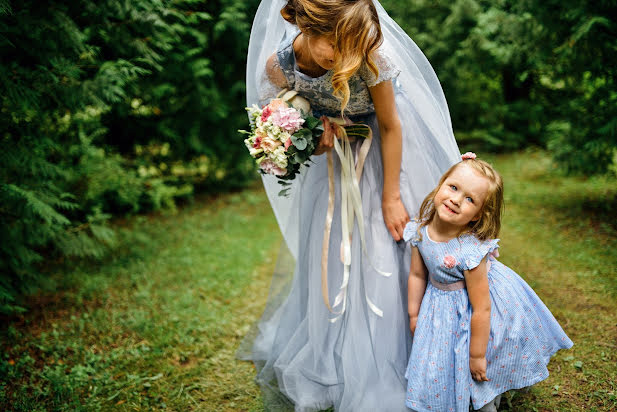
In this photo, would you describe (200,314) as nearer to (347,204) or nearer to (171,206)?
(347,204)

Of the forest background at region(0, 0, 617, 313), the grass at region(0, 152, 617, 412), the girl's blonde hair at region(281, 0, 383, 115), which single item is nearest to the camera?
the girl's blonde hair at region(281, 0, 383, 115)

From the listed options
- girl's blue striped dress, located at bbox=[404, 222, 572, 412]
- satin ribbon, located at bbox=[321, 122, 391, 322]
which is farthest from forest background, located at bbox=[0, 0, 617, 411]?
satin ribbon, located at bbox=[321, 122, 391, 322]

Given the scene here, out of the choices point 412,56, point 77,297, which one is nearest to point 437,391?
point 412,56

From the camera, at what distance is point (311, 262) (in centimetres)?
263

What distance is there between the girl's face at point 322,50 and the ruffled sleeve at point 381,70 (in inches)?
6.2

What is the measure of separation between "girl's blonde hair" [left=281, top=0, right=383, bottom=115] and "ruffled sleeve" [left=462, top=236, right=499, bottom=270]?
0.84 metres

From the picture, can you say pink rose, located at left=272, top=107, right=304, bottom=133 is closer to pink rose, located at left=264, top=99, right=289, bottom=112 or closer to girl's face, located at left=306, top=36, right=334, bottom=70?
pink rose, located at left=264, top=99, right=289, bottom=112

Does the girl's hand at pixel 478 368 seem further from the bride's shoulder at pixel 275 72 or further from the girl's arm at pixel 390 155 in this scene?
the bride's shoulder at pixel 275 72

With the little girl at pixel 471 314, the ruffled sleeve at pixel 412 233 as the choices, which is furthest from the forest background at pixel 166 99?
the little girl at pixel 471 314

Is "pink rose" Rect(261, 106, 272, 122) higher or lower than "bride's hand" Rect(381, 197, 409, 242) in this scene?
higher

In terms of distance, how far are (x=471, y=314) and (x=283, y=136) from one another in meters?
1.18

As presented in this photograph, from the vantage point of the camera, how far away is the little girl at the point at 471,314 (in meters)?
2.06

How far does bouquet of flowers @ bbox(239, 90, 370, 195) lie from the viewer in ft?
7.11

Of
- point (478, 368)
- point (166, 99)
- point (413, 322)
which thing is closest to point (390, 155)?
point (413, 322)
